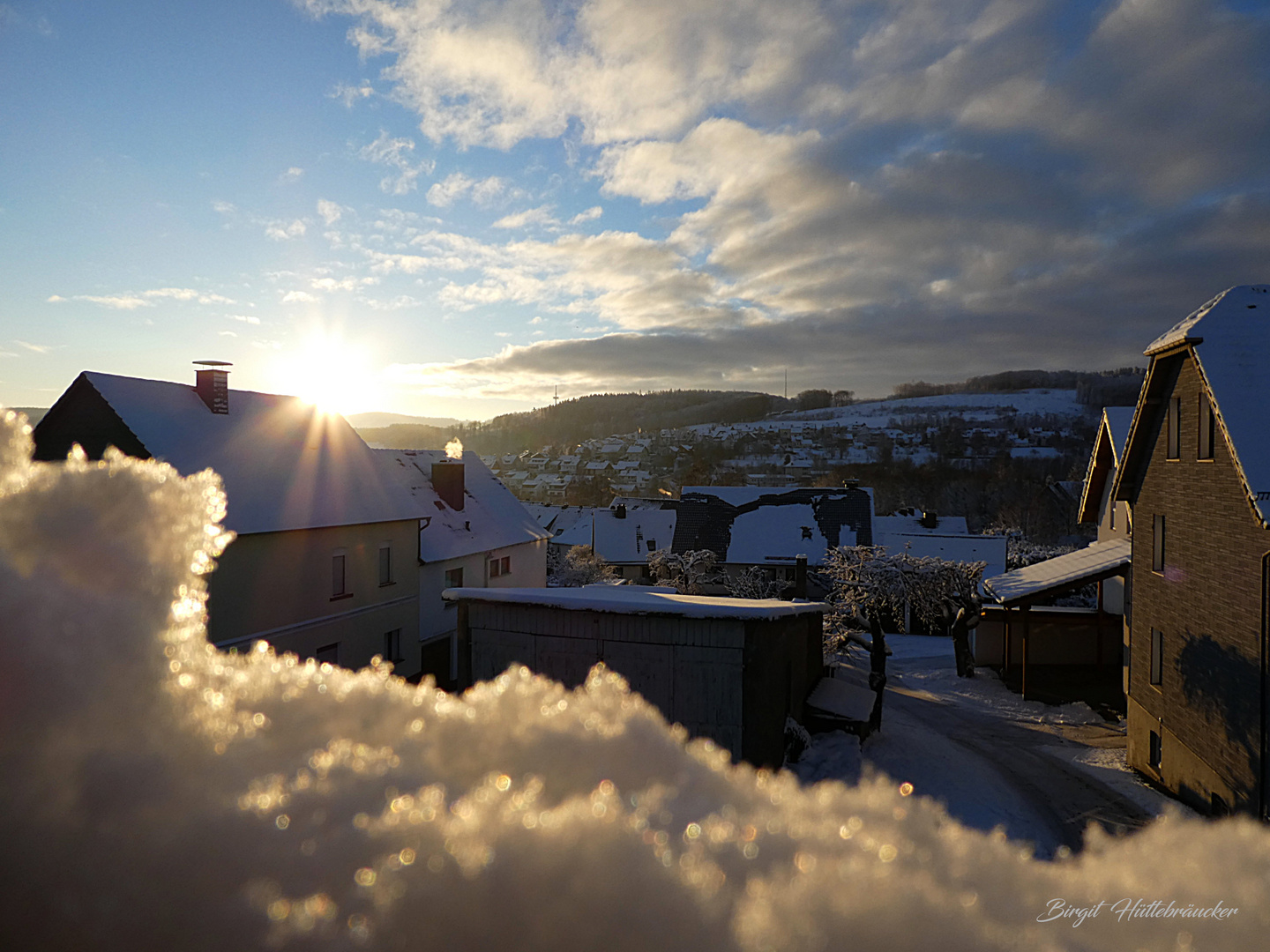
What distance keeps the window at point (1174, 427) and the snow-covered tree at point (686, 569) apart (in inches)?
1081

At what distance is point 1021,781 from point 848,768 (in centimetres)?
476

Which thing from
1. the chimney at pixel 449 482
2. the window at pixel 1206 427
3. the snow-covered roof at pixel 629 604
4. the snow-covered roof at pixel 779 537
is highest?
the window at pixel 1206 427

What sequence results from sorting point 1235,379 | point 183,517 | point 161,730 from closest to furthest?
point 161,730
point 183,517
point 1235,379

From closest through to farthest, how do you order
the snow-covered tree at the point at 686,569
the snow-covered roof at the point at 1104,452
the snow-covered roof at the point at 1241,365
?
the snow-covered roof at the point at 1241,365
the snow-covered roof at the point at 1104,452
the snow-covered tree at the point at 686,569

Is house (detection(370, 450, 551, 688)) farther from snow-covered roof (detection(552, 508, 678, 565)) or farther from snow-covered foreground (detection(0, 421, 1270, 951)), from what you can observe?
snow-covered foreground (detection(0, 421, 1270, 951))

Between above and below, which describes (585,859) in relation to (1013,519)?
above

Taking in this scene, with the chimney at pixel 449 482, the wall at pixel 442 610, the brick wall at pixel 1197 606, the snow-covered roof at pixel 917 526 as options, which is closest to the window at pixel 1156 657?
the brick wall at pixel 1197 606

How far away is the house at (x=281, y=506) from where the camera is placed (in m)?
18.3

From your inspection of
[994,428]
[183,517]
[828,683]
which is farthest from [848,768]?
[994,428]

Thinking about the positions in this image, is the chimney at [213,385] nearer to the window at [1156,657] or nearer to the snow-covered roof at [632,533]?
the window at [1156,657]

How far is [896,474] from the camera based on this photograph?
11594 centimetres

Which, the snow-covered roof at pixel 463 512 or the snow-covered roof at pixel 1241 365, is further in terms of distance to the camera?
the snow-covered roof at pixel 463 512

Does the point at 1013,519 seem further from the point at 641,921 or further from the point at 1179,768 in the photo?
the point at 641,921

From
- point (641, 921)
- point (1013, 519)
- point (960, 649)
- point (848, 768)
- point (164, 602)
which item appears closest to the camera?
point (641, 921)
